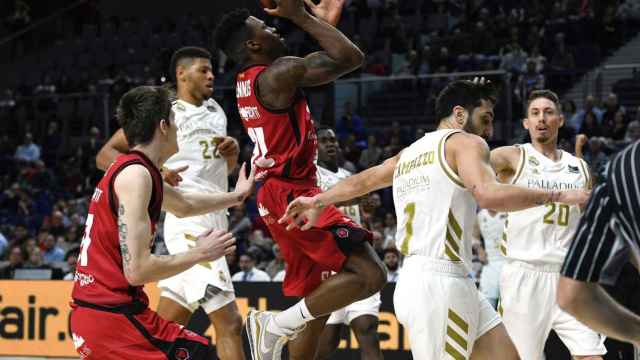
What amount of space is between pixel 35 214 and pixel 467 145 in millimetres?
14687

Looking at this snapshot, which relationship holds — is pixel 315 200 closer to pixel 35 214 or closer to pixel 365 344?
pixel 365 344

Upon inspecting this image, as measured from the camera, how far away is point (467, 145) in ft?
16.9

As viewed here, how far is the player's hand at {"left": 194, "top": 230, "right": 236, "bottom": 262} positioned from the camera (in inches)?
180

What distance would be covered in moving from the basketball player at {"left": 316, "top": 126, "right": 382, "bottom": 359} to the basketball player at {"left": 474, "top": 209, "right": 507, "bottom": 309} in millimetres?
2895

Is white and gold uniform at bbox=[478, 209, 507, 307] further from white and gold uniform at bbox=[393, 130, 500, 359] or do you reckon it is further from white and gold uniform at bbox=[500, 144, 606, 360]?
white and gold uniform at bbox=[393, 130, 500, 359]

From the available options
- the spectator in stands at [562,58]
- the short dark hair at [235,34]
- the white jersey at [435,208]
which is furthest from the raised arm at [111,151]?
the spectator in stands at [562,58]

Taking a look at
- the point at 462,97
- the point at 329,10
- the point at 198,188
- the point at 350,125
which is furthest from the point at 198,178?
the point at 350,125

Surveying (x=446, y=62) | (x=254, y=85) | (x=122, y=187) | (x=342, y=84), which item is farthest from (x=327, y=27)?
(x=446, y=62)

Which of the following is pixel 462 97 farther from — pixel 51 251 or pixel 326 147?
pixel 51 251

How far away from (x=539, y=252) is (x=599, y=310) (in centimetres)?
470

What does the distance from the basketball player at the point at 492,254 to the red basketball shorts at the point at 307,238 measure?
18.0 feet

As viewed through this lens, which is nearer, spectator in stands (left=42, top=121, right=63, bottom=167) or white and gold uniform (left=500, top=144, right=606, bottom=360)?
white and gold uniform (left=500, top=144, right=606, bottom=360)

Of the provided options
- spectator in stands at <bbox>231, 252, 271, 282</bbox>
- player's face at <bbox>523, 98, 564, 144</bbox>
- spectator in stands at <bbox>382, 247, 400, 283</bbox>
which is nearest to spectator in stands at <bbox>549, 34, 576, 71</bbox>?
spectator in stands at <bbox>382, 247, 400, 283</bbox>

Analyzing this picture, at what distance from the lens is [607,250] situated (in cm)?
246
